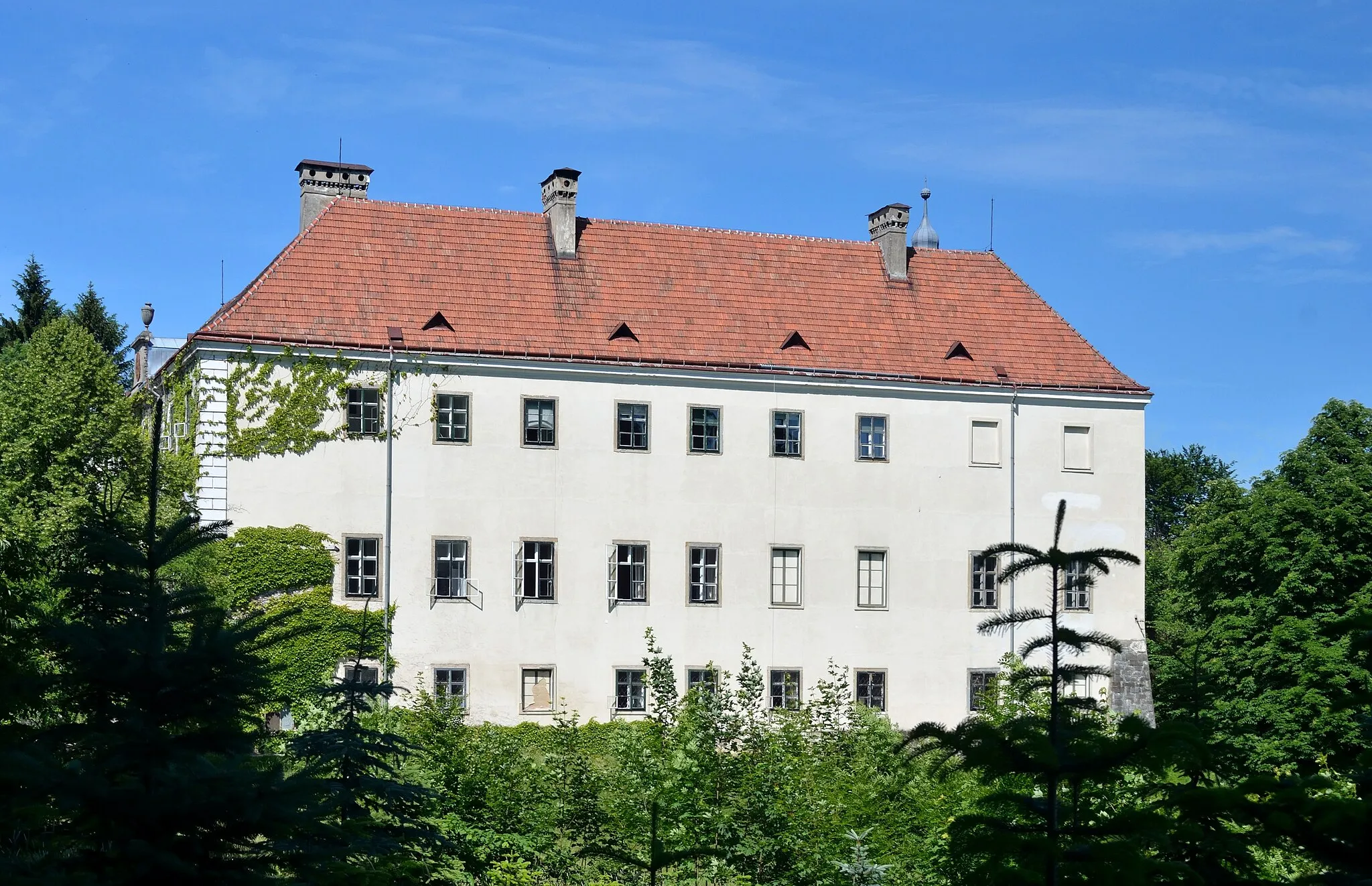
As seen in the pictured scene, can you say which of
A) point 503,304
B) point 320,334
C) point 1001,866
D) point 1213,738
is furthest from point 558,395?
point 1001,866

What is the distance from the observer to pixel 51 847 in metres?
6.45

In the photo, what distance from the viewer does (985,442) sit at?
37.1 m

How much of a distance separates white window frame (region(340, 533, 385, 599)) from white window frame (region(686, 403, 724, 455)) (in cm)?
723

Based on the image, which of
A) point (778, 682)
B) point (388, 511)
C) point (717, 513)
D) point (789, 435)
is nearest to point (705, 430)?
point (717, 513)

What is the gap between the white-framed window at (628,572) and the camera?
111 feet

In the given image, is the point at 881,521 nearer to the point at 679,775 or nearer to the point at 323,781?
the point at 679,775

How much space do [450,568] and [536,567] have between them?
189cm

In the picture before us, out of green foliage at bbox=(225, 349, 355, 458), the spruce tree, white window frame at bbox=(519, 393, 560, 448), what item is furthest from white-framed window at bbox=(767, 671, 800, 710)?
the spruce tree

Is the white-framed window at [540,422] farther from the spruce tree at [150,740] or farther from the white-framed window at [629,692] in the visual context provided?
the spruce tree at [150,740]

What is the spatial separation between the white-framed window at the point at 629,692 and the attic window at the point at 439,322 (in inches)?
332

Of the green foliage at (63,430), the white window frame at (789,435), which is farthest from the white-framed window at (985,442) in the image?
the green foliage at (63,430)

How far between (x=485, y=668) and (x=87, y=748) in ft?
86.0

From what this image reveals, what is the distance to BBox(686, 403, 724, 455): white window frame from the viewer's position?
34.8m

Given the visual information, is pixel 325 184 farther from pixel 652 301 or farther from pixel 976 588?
pixel 976 588
